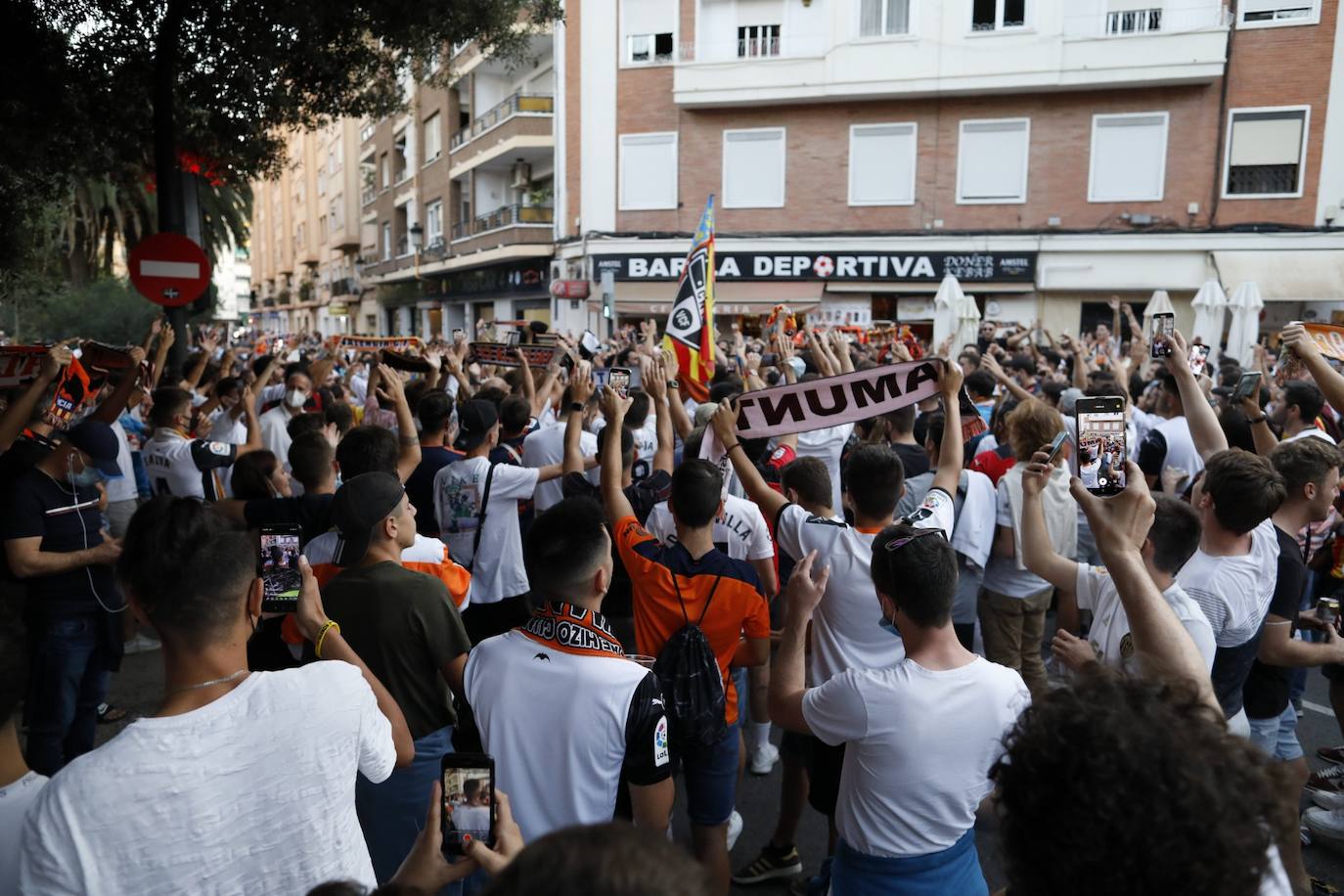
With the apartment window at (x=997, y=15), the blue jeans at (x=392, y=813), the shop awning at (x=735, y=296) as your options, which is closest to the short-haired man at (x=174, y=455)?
the blue jeans at (x=392, y=813)

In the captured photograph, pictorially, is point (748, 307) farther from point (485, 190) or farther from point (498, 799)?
point (498, 799)

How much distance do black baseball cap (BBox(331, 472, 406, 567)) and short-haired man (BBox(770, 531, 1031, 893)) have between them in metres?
1.38

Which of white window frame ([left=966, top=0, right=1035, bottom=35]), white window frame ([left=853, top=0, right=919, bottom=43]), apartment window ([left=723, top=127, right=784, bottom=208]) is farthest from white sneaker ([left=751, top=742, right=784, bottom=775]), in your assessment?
white window frame ([left=966, top=0, right=1035, bottom=35])

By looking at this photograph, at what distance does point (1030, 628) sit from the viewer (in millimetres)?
4953

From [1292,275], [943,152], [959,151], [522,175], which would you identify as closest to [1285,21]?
[1292,275]

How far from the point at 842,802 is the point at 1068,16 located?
22.5 meters

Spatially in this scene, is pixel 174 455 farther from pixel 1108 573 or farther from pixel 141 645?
pixel 1108 573

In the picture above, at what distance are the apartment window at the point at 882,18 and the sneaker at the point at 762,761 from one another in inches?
819

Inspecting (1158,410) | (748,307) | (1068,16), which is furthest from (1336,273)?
(1158,410)

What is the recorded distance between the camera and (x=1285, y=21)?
1933cm

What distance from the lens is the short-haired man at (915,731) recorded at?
224 cm

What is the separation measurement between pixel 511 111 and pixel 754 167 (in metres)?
7.96

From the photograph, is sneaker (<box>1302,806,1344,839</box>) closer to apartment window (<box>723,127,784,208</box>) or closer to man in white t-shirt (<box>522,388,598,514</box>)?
man in white t-shirt (<box>522,388,598,514</box>)

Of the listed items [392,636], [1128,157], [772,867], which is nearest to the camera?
A: [392,636]
